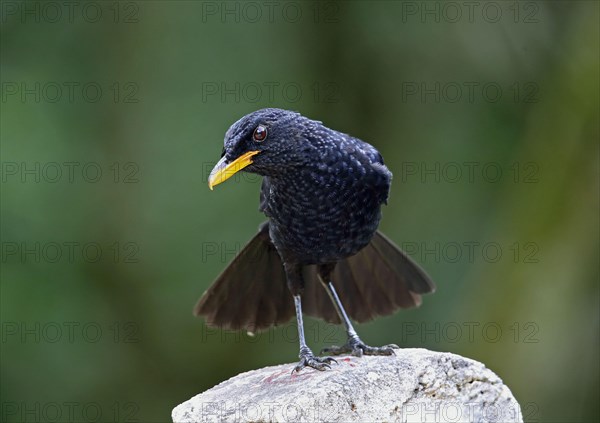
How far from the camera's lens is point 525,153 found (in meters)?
8.95

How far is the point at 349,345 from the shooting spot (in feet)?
18.5

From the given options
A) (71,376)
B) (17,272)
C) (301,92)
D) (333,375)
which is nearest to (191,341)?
(71,376)

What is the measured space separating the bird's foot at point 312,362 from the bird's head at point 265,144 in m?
1.08

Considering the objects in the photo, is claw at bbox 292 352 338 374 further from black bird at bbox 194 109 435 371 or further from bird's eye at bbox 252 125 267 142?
bird's eye at bbox 252 125 267 142

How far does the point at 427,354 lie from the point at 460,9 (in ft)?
17.3

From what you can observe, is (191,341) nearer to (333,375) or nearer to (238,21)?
(238,21)

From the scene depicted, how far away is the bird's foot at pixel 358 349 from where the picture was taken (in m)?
5.27

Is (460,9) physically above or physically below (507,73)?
above

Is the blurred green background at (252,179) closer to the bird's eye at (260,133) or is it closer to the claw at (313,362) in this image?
the claw at (313,362)

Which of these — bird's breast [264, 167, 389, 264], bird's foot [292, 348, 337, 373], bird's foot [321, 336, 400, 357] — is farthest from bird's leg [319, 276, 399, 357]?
bird's breast [264, 167, 389, 264]

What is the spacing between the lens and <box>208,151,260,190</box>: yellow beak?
4781mm

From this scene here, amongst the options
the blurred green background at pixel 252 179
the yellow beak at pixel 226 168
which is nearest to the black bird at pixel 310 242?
the yellow beak at pixel 226 168

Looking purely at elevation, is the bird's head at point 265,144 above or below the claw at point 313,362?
above

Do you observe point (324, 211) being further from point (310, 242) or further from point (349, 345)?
point (349, 345)
